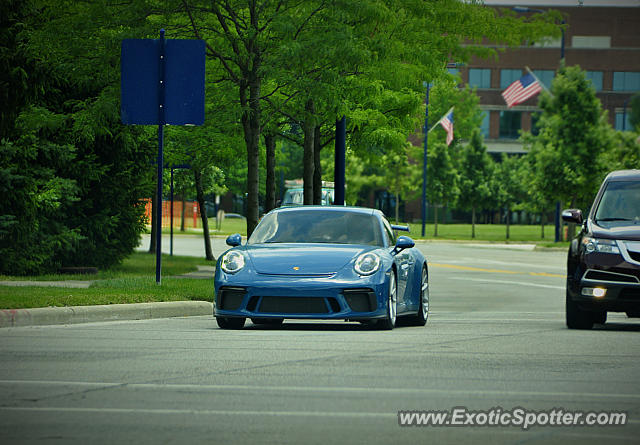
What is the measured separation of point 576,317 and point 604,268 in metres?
0.92

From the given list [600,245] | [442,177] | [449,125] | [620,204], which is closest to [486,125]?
[442,177]

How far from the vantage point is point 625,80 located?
9394 centimetres

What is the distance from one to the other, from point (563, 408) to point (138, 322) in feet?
24.4

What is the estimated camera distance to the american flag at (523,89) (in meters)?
51.1

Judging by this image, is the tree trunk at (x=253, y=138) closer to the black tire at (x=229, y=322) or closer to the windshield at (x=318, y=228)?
the windshield at (x=318, y=228)

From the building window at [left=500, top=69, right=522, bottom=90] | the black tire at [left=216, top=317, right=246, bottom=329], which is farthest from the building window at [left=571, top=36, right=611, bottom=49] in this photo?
the black tire at [left=216, top=317, right=246, bottom=329]

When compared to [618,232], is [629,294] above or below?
below

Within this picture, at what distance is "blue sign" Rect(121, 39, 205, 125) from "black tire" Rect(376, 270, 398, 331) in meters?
5.19

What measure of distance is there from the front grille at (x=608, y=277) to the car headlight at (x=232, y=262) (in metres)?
4.00

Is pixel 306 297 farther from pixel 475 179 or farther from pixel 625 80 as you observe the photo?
pixel 625 80

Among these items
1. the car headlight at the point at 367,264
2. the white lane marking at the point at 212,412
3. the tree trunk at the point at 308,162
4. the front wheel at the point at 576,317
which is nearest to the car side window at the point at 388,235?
the car headlight at the point at 367,264

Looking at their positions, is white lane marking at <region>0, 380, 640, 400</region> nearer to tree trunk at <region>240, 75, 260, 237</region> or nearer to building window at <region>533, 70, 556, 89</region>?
tree trunk at <region>240, 75, 260, 237</region>

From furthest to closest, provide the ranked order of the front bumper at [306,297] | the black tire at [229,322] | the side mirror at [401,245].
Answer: the side mirror at [401,245] < the black tire at [229,322] < the front bumper at [306,297]

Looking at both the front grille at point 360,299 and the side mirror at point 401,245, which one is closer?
the front grille at point 360,299
